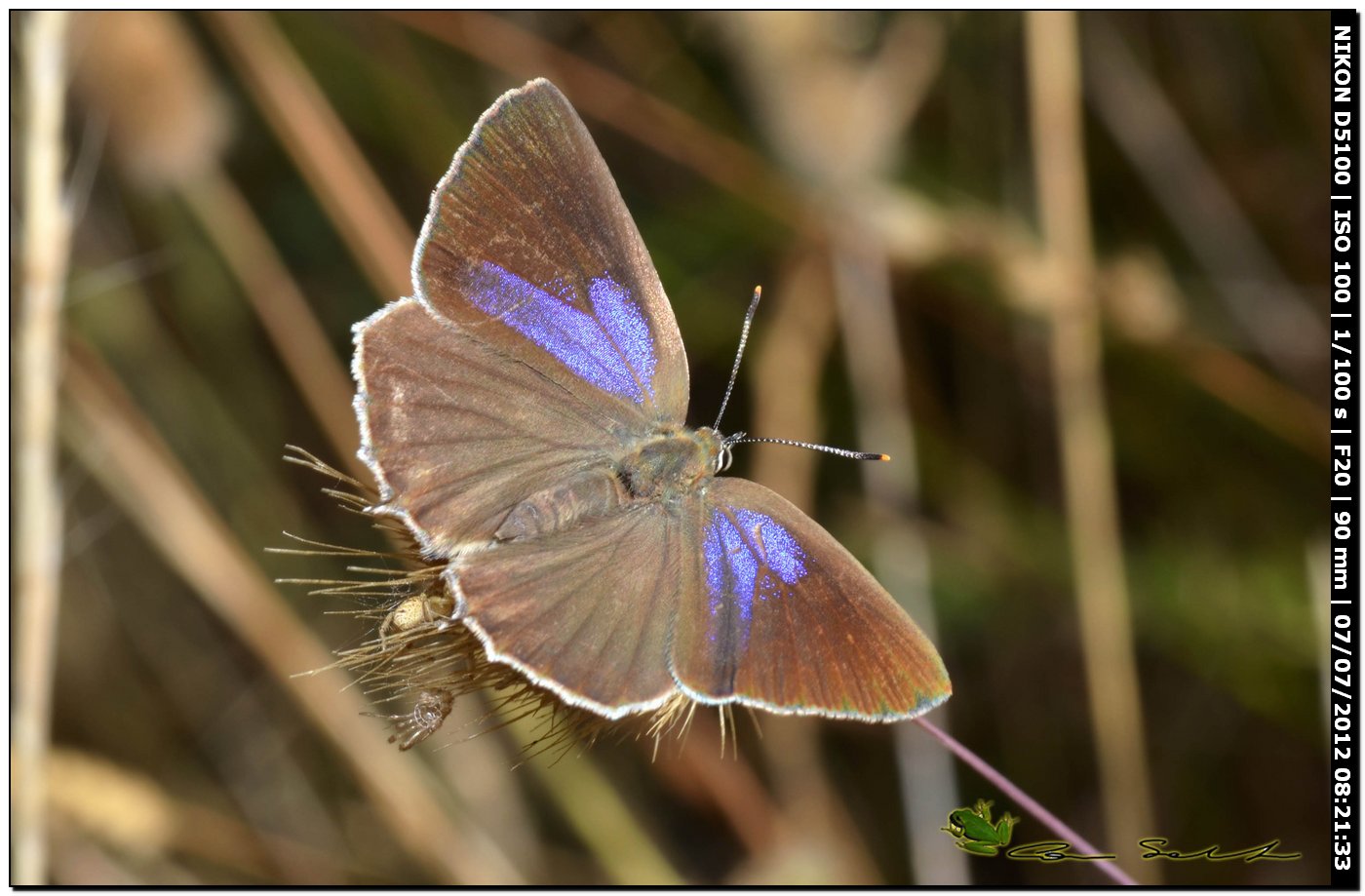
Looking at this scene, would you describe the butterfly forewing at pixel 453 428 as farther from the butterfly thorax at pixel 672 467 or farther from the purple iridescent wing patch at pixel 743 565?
the purple iridescent wing patch at pixel 743 565

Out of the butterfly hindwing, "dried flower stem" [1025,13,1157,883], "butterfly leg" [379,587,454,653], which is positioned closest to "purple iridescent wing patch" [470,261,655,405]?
the butterfly hindwing

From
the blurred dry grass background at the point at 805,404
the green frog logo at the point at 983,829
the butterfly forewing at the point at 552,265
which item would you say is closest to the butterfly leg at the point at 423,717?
the butterfly forewing at the point at 552,265

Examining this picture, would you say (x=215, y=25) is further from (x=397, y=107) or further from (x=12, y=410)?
(x=12, y=410)

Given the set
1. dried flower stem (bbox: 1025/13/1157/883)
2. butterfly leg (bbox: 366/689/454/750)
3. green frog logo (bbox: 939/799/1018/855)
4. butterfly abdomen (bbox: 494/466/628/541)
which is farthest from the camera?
dried flower stem (bbox: 1025/13/1157/883)

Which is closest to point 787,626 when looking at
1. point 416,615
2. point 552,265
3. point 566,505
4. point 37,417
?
point 566,505

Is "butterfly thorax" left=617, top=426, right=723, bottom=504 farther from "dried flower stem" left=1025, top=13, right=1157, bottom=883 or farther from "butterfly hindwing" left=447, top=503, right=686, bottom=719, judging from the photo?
"dried flower stem" left=1025, top=13, right=1157, bottom=883

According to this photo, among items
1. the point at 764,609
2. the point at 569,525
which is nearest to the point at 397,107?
the point at 569,525

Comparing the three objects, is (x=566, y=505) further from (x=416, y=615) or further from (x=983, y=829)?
(x=983, y=829)
